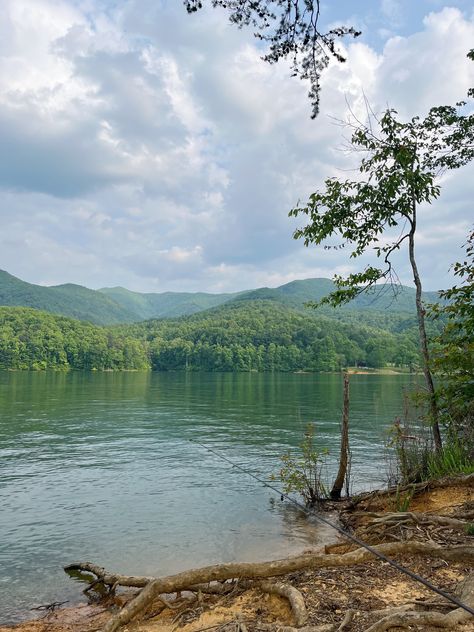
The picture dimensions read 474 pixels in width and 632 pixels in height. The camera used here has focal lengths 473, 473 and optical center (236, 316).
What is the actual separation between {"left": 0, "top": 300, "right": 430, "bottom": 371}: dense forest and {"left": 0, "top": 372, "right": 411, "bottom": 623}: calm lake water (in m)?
114

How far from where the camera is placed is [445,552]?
24.1ft

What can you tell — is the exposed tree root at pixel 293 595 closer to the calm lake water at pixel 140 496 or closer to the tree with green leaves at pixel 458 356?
the calm lake water at pixel 140 496

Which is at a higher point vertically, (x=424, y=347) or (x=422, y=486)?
(x=424, y=347)

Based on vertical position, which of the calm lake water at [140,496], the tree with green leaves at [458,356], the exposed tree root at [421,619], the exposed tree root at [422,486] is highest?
the tree with green leaves at [458,356]

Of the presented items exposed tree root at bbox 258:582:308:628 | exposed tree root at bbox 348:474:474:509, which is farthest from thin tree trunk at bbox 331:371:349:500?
exposed tree root at bbox 258:582:308:628

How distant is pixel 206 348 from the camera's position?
6663 inches

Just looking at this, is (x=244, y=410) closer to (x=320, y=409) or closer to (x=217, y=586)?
(x=320, y=409)

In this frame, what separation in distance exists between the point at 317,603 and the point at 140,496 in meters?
12.1

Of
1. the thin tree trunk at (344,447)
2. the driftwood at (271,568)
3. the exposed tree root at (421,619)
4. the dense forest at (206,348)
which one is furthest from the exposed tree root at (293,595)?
the dense forest at (206,348)

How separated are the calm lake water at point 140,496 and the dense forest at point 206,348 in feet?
374

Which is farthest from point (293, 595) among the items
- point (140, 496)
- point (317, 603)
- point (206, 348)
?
point (206, 348)

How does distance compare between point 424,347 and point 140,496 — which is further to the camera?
point 140,496

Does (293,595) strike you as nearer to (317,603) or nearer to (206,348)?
(317,603)

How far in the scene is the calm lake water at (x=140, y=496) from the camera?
11258 millimetres
